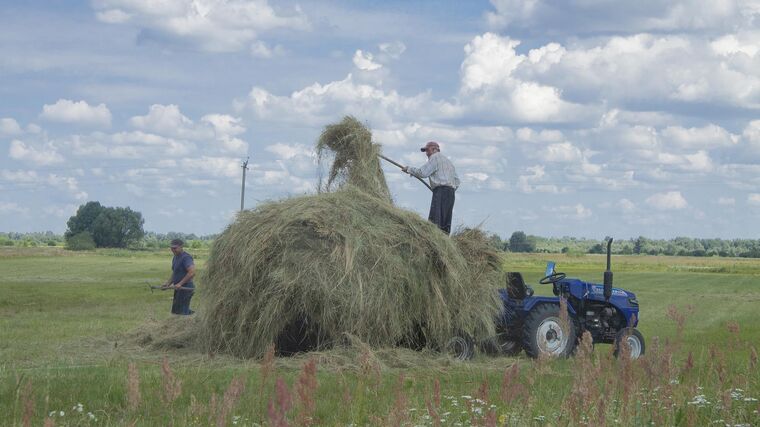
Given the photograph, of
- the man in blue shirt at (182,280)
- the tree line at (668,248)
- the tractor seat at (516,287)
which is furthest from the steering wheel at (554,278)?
the tree line at (668,248)

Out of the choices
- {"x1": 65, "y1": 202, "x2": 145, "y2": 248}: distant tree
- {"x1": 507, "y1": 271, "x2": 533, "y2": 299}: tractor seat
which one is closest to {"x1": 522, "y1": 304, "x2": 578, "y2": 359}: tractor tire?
{"x1": 507, "y1": 271, "x2": 533, "y2": 299}: tractor seat

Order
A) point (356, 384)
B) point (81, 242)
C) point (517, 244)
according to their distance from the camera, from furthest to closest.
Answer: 1. point (81, 242)
2. point (517, 244)
3. point (356, 384)

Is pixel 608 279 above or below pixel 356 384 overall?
above

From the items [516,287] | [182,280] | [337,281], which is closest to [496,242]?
[516,287]

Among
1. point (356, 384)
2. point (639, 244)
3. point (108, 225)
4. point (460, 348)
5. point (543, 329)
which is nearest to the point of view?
→ point (356, 384)

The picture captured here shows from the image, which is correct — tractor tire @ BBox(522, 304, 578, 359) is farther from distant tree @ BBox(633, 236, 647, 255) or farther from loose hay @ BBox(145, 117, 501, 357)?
distant tree @ BBox(633, 236, 647, 255)

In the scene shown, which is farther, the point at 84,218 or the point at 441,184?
the point at 84,218

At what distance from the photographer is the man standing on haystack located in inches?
548

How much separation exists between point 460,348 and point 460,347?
0.01 metres

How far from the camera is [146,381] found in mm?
9133

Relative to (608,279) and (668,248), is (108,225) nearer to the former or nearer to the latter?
(668,248)

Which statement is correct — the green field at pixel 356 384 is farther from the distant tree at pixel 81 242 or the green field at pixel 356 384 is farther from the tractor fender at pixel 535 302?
the distant tree at pixel 81 242

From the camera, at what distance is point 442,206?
45.9ft

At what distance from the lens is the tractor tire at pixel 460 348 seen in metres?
12.6
